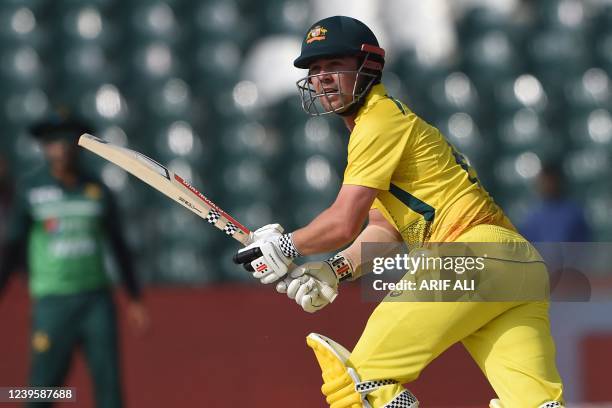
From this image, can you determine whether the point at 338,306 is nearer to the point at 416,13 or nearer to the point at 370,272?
the point at 370,272

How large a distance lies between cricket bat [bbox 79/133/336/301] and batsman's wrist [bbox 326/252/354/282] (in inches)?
12.5

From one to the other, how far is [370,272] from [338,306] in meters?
2.41

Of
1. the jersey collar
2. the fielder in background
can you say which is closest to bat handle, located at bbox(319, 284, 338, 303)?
the jersey collar

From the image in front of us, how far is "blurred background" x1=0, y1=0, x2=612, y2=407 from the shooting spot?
26.0 ft

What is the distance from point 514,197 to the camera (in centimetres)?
821

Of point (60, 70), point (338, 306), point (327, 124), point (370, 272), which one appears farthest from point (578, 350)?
point (60, 70)

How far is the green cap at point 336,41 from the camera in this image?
3.89m

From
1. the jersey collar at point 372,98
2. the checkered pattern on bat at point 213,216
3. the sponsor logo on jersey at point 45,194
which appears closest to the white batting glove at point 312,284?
the checkered pattern on bat at point 213,216

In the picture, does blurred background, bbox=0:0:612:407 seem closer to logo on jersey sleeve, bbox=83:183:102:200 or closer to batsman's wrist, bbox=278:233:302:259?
logo on jersey sleeve, bbox=83:183:102:200

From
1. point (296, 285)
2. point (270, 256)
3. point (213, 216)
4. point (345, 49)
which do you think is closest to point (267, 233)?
point (270, 256)

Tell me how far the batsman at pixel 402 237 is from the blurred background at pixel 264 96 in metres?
3.77

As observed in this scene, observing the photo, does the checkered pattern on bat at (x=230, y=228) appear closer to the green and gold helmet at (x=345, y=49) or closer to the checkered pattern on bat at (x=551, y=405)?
the green and gold helmet at (x=345, y=49)

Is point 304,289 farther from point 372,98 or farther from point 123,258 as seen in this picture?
point 123,258

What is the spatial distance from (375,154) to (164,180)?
82cm
